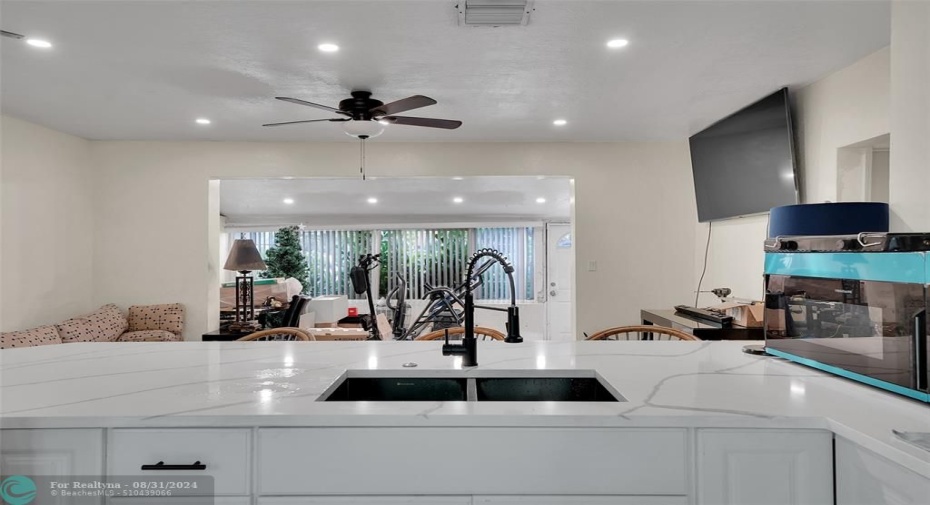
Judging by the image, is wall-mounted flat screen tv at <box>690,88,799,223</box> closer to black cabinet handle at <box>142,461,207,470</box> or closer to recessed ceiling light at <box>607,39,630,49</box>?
recessed ceiling light at <box>607,39,630,49</box>

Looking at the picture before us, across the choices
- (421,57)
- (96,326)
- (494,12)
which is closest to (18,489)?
(494,12)

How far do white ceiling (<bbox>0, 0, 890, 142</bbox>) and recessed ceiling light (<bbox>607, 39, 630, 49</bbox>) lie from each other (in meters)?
0.05

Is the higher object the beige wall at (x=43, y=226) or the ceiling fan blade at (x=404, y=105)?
the ceiling fan blade at (x=404, y=105)

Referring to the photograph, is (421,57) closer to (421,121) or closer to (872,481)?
(421,121)

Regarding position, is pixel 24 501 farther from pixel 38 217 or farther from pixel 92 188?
pixel 92 188

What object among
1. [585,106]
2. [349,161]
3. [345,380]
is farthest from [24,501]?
[349,161]

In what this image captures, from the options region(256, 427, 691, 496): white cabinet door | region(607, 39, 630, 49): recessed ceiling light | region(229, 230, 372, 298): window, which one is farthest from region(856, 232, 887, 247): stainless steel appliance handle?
region(229, 230, 372, 298): window

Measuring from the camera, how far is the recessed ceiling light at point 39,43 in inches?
99.2

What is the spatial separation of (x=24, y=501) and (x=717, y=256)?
4734 millimetres

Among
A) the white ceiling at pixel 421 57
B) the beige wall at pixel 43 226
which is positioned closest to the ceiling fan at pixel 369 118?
the white ceiling at pixel 421 57

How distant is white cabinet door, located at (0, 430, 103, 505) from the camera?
3.55ft

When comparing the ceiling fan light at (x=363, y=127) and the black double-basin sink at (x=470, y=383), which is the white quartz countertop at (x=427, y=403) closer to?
the black double-basin sink at (x=470, y=383)

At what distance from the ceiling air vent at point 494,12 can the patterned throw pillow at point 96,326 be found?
4.18 meters

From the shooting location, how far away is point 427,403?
1161mm
